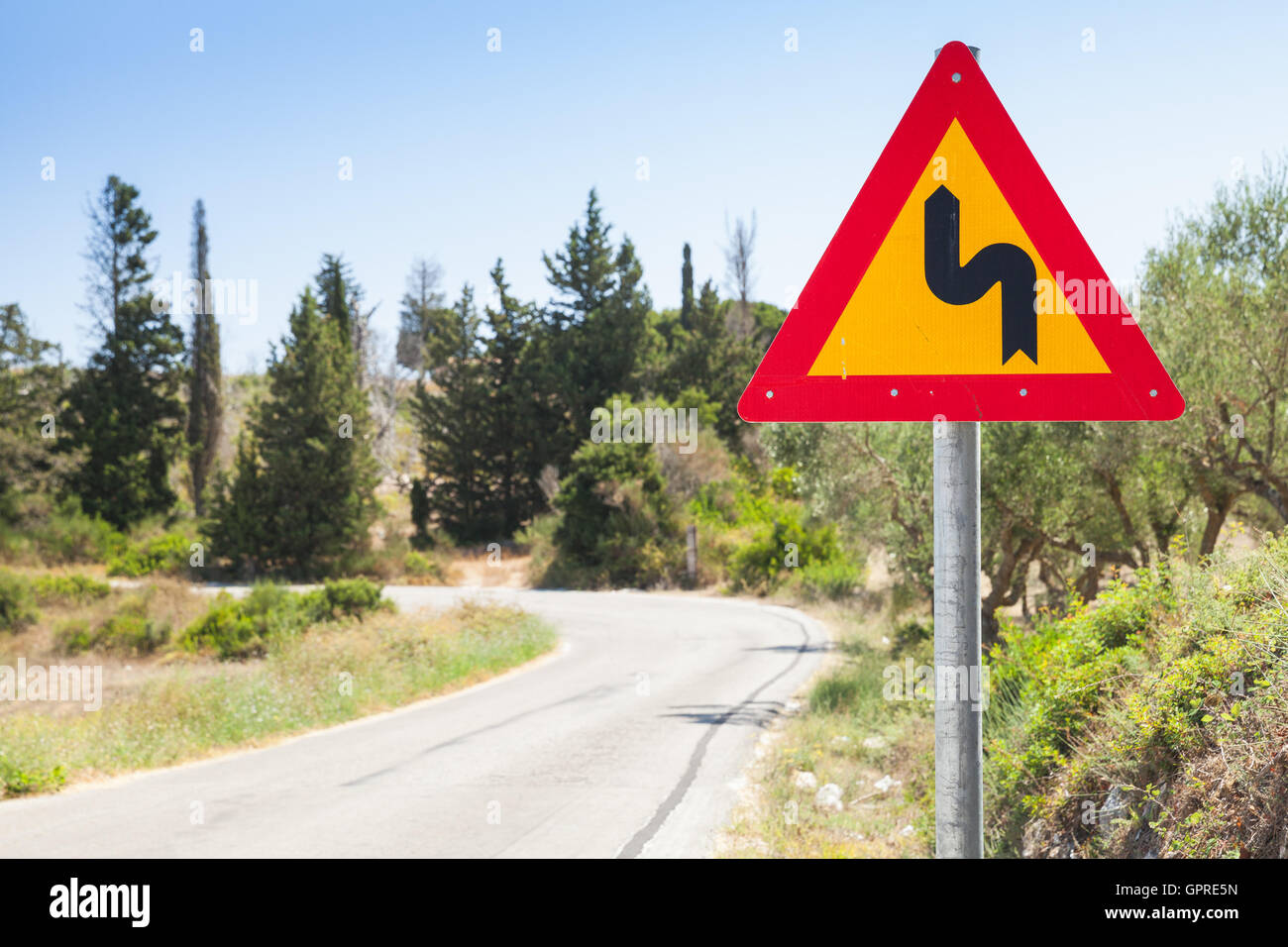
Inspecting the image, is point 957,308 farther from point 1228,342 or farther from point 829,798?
point 1228,342

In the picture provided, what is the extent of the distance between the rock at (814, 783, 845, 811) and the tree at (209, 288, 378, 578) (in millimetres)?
34913

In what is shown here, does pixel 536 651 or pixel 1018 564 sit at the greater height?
pixel 1018 564

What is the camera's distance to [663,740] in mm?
10156

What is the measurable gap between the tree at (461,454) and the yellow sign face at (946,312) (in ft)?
142

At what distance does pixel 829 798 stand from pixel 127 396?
152 feet

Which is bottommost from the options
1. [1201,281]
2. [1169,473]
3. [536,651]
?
[536,651]

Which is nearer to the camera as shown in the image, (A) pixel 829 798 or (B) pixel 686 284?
(A) pixel 829 798

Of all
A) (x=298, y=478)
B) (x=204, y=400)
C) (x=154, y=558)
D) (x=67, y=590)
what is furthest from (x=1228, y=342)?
(x=204, y=400)

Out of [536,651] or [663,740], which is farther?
[536,651]

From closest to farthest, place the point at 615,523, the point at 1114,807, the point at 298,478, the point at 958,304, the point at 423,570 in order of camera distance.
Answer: the point at 958,304 → the point at 1114,807 → the point at 615,523 → the point at 423,570 → the point at 298,478

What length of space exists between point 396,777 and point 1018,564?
10.6m

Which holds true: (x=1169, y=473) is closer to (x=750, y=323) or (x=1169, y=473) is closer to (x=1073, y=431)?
(x=1073, y=431)

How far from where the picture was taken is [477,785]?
319 inches
